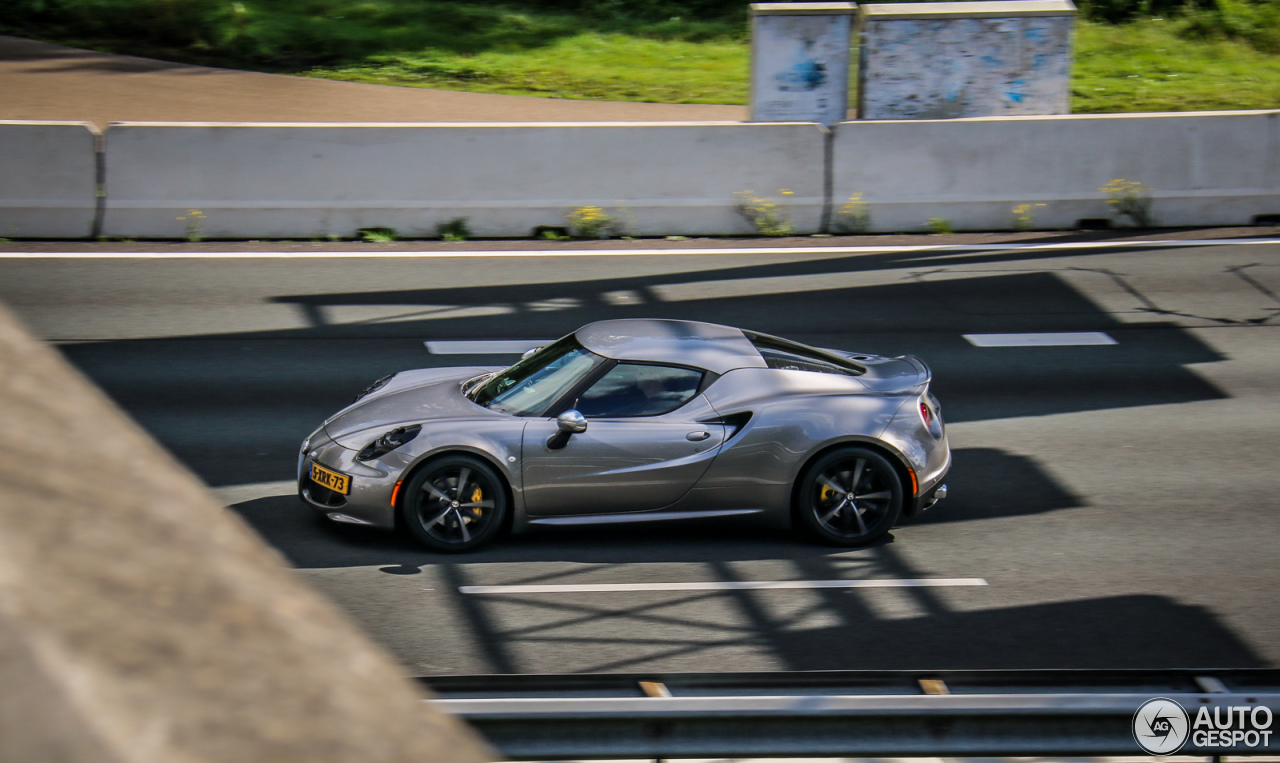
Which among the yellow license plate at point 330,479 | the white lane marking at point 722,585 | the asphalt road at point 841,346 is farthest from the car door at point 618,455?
the yellow license plate at point 330,479

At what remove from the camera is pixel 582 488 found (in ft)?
25.4

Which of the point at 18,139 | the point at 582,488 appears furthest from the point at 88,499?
the point at 18,139

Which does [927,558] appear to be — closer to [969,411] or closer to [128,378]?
[969,411]

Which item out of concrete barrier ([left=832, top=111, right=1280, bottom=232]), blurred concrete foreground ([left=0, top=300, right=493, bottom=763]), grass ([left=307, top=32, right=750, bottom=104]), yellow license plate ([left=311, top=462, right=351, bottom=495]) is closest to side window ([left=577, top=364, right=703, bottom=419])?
yellow license plate ([left=311, top=462, right=351, bottom=495])

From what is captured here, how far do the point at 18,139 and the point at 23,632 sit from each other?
52.0 feet

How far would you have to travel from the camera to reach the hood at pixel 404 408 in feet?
26.0

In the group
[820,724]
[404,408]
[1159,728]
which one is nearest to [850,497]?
[404,408]

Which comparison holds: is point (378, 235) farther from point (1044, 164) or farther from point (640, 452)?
point (640, 452)

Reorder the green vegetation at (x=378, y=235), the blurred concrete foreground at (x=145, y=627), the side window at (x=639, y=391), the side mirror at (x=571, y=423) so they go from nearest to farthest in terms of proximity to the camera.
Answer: the blurred concrete foreground at (x=145, y=627), the side mirror at (x=571, y=423), the side window at (x=639, y=391), the green vegetation at (x=378, y=235)

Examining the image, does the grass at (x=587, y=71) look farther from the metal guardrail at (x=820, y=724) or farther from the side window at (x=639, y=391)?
the metal guardrail at (x=820, y=724)

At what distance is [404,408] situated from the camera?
→ 317 inches

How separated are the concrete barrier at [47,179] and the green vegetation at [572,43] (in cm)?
810

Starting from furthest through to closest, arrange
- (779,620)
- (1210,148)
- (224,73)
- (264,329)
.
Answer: (224,73), (1210,148), (264,329), (779,620)

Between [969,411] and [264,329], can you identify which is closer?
[969,411]
